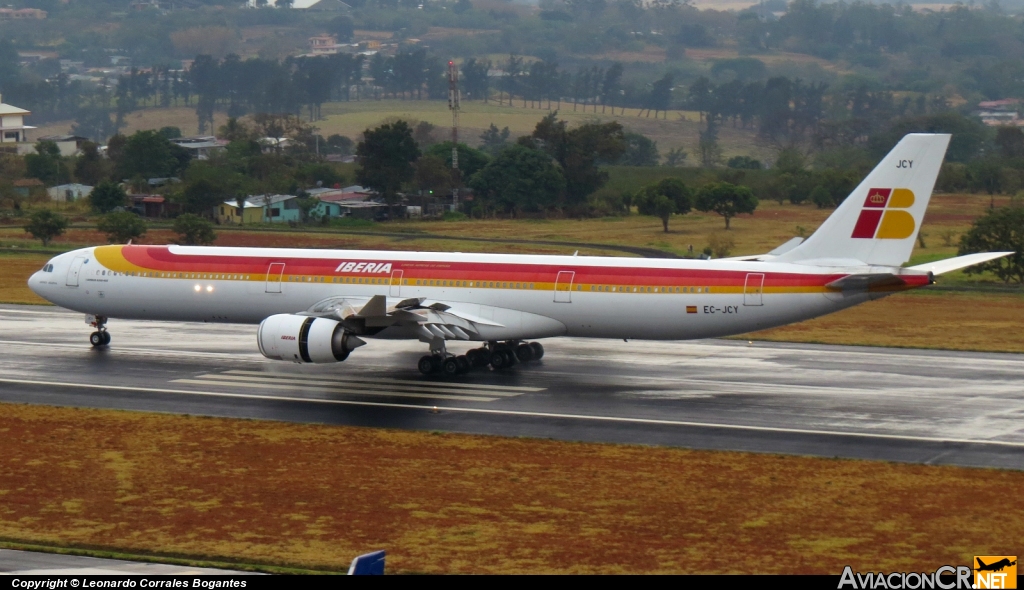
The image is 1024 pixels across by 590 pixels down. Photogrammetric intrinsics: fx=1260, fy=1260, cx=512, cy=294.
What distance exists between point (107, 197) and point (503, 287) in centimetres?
8021

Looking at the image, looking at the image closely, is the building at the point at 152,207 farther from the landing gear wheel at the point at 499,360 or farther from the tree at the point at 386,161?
the landing gear wheel at the point at 499,360

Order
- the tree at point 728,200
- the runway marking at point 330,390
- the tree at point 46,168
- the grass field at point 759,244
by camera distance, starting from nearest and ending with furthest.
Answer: the runway marking at point 330,390 < the grass field at point 759,244 < the tree at point 728,200 < the tree at point 46,168

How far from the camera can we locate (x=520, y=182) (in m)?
123

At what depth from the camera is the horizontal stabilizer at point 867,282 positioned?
129 ft

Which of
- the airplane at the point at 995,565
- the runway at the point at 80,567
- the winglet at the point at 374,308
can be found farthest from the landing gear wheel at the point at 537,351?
the runway at the point at 80,567

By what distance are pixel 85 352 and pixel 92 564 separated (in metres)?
26.7

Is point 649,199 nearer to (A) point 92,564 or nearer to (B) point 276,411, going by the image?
(B) point 276,411

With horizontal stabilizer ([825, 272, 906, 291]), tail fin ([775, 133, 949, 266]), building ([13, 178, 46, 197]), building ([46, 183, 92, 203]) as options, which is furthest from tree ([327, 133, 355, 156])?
horizontal stabilizer ([825, 272, 906, 291])

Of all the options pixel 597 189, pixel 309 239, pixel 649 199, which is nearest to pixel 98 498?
pixel 309 239

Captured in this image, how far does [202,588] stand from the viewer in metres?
20.4

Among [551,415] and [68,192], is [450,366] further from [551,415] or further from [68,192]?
[68,192]

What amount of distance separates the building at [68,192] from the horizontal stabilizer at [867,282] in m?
106

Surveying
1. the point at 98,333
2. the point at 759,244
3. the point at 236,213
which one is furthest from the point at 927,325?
the point at 236,213

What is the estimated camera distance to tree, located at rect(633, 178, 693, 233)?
110000 mm
